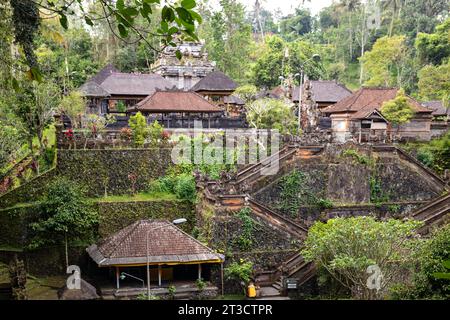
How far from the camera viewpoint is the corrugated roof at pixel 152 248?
1594cm

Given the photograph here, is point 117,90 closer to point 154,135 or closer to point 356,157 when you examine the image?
point 154,135

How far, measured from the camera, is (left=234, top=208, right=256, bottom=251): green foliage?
697 inches

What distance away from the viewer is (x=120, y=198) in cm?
2014

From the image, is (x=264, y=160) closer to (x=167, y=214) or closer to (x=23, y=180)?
(x=167, y=214)

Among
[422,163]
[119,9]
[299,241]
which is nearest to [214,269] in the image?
[299,241]

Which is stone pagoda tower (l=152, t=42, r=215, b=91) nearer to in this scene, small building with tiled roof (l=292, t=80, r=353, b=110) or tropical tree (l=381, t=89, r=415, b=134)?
small building with tiled roof (l=292, t=80, r=353, b=110)

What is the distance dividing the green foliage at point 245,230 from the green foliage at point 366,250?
3.47 metres

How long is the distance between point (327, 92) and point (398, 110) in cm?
1015

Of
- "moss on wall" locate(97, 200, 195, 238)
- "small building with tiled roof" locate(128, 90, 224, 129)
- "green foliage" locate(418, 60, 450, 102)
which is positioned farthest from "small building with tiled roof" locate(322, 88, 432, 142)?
"moss on wall" locate(97, 200, 195, 238)

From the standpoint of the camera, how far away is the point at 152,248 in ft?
53.4

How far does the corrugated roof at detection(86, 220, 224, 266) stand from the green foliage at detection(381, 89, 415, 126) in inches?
585

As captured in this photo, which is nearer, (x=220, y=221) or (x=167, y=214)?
(x=220, y=221)

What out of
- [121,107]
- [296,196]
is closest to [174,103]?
[121,107]

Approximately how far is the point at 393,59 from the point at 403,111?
1891 centimetres
